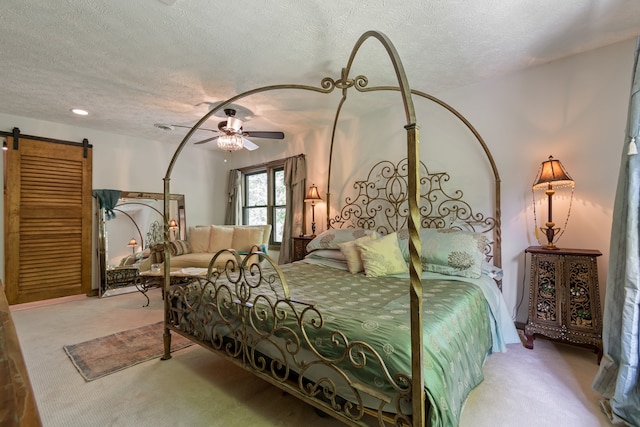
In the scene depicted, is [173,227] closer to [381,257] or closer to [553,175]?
[381,257]

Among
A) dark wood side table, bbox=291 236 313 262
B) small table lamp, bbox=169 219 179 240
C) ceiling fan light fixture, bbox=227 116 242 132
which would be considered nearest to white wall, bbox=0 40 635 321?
dark wood side table, bbox=291 236 313 262

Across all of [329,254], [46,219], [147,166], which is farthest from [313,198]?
[46,219]

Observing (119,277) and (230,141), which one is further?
(119,277)

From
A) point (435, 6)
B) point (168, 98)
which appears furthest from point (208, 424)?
point (168, 98)

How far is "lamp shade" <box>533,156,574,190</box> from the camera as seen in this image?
242cm

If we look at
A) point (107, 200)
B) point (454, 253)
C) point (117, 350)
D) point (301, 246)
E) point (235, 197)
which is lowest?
point (117, 350)

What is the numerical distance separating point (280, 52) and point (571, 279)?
10.0 ft

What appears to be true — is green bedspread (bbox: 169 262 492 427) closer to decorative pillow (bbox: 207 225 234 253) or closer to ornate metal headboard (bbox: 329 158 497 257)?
ornate metal headboard (bbox: 329 158 497 257)

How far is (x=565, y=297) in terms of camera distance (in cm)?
232

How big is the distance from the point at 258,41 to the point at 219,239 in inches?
139

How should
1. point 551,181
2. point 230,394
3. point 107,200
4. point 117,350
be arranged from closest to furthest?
point 230,394, point 551,181, point 117,350, point 107,200

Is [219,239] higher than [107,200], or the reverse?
[107,200]

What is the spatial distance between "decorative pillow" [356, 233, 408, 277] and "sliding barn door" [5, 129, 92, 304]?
4413 millimetres

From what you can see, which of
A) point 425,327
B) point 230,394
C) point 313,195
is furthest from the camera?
point 313,195
